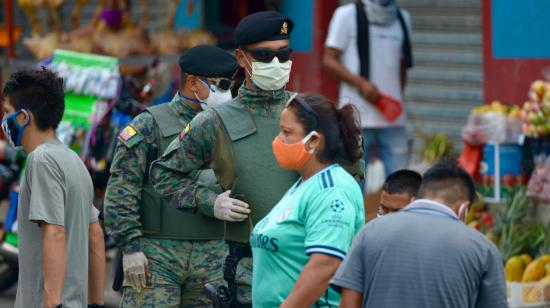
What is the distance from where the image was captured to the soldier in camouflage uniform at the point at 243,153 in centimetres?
495

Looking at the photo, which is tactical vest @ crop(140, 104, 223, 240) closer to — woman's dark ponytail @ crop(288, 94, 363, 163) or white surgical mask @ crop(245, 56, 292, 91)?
white surgical mask @ crop(245, 56, 292, 91)

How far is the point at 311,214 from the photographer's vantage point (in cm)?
409

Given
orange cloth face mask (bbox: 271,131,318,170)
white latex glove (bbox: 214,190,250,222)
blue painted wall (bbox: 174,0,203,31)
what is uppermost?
blue painted wall (bbox: 174,0,203,31)

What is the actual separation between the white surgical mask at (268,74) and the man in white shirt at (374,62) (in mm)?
4230

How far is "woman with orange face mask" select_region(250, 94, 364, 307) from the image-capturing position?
4012 mm

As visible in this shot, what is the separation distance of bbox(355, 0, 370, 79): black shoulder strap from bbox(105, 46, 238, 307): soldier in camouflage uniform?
146 inches

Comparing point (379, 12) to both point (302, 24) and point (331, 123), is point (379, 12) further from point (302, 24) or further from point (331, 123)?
point (331, 123)

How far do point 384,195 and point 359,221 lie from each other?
2.08 ft

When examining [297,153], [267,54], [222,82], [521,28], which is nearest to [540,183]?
[521,28]

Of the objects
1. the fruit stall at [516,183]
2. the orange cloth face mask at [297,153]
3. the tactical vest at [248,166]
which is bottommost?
the fruit stall at [516,183]

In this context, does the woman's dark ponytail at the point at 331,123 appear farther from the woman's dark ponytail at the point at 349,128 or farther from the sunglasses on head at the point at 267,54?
the sunglasses on head at the point at 267,54

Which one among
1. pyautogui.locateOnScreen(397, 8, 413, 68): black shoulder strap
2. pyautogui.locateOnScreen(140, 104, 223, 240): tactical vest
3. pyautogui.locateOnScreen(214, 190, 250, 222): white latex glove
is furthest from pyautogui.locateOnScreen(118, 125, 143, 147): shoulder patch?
pyautogui.locateOnScreen(397, 8, 413, 68): black shoulder strap

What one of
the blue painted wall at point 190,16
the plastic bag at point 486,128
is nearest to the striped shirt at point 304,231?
the plastic bag at point 486,128

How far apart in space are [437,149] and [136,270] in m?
4.54
